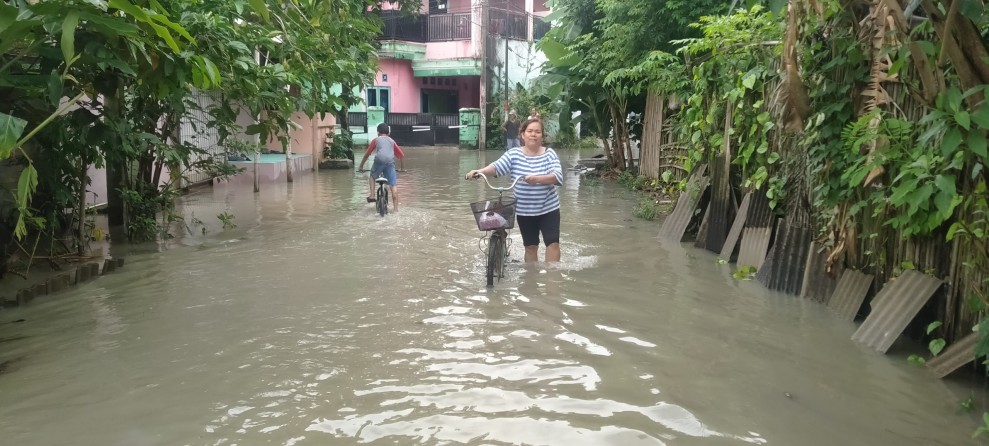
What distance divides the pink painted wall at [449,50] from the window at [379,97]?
101 inches

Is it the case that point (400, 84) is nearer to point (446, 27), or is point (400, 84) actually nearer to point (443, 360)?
point (446, 27)

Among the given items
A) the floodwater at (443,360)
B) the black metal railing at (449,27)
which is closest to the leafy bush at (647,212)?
the floodwater at (443,360)

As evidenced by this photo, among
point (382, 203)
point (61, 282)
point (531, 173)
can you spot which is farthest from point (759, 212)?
point (61, 282)

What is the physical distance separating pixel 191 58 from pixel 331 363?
7.34 feet

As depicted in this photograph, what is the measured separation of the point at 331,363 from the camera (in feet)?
17.0

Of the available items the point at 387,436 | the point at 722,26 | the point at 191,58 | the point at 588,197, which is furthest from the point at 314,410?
the point at 588,197

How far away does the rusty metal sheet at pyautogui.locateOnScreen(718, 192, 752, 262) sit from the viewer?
8359 mm

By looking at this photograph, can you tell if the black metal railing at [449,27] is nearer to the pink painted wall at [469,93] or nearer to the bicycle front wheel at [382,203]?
the pink painted wall at [469,93]

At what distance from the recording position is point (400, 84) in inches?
1443

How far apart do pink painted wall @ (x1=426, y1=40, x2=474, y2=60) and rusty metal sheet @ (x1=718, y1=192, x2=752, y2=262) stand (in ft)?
88.3

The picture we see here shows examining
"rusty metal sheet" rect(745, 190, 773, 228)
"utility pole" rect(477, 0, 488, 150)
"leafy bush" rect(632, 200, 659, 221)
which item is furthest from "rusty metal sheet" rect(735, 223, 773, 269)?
"utility pole" rect(477, 0, 488, 150)

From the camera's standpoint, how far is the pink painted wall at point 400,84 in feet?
119

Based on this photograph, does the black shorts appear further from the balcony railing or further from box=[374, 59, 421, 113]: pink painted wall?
box=[374, 59, 421, 113]: pink painted wall

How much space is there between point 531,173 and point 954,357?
12.6 feet
